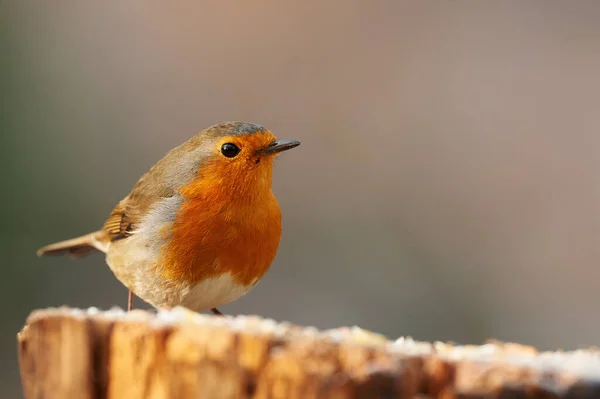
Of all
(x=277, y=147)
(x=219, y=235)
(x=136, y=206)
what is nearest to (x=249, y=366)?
(x=219, y=235)

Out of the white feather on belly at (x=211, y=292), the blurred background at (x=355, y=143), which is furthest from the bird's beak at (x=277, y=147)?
the blurred background at (x=355, y=143)

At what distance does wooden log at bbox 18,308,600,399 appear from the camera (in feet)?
6.08

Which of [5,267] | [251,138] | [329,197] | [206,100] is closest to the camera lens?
[251,138]

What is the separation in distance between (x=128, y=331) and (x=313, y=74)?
8.39m

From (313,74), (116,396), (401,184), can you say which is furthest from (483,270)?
(116,396)

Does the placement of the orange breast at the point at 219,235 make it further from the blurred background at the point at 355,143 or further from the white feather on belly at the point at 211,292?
the blurred background at the point at 355,143

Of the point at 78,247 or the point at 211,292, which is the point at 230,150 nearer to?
the point at 211,292

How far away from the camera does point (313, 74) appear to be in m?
10.2

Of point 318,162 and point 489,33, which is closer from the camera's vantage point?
point 318,162

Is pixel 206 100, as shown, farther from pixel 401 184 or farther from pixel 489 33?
pixel 489 33

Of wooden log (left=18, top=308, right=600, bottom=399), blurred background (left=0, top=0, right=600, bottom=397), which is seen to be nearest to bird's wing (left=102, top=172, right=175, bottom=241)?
wooden log (left=18, top=308, right=600, bottom=399)

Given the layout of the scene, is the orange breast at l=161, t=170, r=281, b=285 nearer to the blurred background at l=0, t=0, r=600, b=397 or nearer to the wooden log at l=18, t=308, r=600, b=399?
the wooden log at l=18, t=308, r=600, b=399

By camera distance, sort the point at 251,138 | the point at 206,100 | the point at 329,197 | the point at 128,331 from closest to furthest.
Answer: the point at 128,331, the point at 251,138, the point at 329,197, the point at 206,100

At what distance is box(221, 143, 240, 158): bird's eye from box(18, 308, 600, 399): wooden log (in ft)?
6.30
